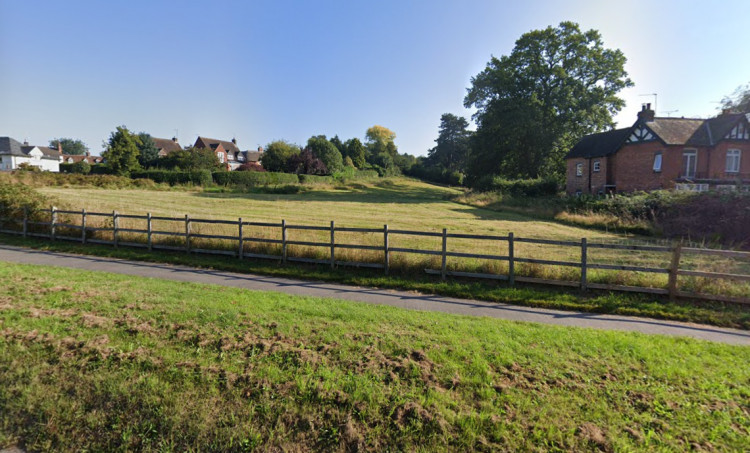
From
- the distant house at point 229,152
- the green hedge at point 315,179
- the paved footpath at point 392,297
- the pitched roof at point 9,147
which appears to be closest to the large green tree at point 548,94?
the green hedge at point 315,179

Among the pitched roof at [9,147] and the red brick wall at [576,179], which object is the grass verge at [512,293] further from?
the pitched roof at [9,147]

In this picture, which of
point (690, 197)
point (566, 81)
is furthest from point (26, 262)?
point (566, 81)

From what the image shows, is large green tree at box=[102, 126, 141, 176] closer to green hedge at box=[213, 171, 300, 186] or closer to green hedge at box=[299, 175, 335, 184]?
green hedge at box=[213, 171, 300, 186]

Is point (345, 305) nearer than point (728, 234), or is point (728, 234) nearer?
point (345, 305)

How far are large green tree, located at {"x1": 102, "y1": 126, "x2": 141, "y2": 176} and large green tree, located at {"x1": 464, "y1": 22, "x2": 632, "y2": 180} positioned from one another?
4690cm

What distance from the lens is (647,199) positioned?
24.0 meters

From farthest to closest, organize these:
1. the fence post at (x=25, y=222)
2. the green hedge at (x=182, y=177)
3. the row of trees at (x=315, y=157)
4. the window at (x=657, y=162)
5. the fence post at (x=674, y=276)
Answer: the row of trees at (x=315, y=157) → the green hedge at (x=182, y=177) → the window at (x=657, y=162) → the fence post at (x=25, y=222) → the fence post at (x=674, y=276)

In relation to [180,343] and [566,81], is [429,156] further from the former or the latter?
[180,343]

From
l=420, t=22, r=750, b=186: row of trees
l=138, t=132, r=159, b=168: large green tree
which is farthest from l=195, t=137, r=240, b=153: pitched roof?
l=420, t=22, r=750, b=186: row of trees

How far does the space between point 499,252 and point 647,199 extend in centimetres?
1805

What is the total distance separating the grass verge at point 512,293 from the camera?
818cm

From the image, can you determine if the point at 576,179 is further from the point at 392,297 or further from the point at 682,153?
the point at 392,297

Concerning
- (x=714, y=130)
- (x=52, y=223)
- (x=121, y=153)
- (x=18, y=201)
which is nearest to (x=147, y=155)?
(x=121, y=153)

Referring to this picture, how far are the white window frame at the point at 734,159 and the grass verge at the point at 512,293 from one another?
32.9 metres
